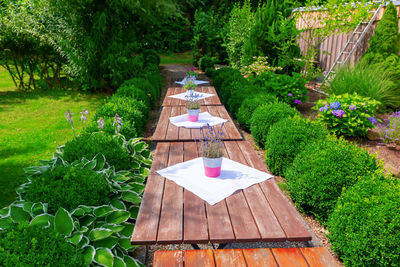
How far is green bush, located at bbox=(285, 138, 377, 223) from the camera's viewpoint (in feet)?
9.93

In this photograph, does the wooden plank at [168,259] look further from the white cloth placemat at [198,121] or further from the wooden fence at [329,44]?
the wooden fence at [329,44]

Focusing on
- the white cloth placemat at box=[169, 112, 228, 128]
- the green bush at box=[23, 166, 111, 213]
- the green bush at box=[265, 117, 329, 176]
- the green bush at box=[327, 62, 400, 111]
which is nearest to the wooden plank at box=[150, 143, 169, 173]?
the green bush at box=[23, 166, 111, 213]

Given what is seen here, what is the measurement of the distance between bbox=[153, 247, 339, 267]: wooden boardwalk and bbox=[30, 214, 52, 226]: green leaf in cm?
102

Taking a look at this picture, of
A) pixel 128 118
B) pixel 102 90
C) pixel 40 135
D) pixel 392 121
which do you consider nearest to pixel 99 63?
pixel 102 90

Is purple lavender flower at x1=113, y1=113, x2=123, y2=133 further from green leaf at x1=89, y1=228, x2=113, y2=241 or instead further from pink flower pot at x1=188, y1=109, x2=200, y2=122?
green leaf at x1=89, y1=228, x2=113, y2=241

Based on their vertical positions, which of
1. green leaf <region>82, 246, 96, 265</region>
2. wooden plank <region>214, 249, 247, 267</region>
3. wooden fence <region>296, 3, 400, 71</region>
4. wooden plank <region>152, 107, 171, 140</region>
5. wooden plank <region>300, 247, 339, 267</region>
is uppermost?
wooden fence <region>296, 3, 400, 71</region>

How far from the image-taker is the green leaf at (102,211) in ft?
8.13

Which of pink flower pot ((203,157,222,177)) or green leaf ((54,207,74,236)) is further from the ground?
pink flower pot ((203,157,222,177))

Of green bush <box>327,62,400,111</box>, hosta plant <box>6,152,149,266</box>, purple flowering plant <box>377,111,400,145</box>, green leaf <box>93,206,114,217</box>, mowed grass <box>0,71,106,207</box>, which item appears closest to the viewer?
hosta plant <box>6,152,149,266</box>

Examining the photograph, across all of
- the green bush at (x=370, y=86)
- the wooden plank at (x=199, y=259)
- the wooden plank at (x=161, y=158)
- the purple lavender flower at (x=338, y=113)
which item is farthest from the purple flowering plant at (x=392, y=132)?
the wooden plank at (x=199, y=259)

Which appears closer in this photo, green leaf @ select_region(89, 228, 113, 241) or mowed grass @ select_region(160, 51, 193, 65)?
green leaf @ select_region(89, 228, 113, 241)

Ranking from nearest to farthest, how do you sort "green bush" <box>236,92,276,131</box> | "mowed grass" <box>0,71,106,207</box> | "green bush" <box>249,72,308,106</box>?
"mowed grass" <box>0,71,106,207</box>, "green bush" <box>236,92,276,131</box>, "green bush" <box>249,72,308,106</box>

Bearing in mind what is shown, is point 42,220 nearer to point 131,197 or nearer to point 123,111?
point 131,197

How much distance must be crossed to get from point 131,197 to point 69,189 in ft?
1.93
